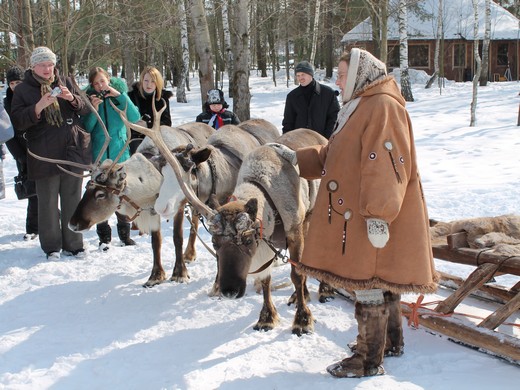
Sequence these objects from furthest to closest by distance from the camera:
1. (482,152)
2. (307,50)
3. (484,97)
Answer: (307,50) < (484,97) < (482,152)

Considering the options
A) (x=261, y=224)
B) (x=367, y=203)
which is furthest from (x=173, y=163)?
(x=367, y=203)

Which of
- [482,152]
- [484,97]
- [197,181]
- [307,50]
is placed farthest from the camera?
[307,50]

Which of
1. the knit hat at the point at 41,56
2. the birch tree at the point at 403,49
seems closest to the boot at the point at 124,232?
the knit hat at the point at 41,56

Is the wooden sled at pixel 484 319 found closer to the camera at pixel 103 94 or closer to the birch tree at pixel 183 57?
the camera at pixel 103 94

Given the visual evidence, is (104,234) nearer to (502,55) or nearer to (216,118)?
(216,118)

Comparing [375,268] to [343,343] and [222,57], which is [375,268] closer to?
[343,343]

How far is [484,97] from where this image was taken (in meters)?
21.0

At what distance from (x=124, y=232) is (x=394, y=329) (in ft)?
12.4

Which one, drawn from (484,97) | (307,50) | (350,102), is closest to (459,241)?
(350,102)

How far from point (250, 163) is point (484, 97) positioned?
19.1m

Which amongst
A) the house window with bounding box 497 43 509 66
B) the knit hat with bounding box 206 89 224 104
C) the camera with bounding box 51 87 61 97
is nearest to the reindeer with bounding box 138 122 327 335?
the camera with bounding box 51 87 61 97

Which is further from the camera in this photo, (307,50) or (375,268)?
(307,50)

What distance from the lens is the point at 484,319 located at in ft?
12.3

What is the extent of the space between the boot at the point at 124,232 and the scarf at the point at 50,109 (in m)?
1.39
